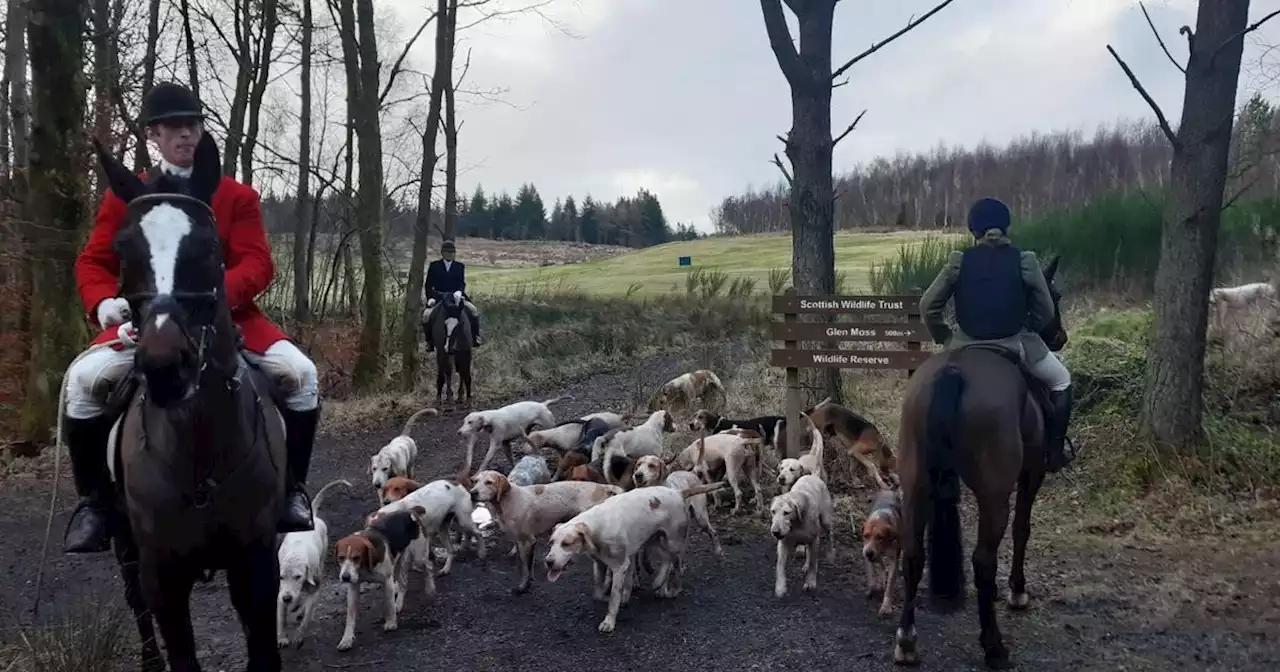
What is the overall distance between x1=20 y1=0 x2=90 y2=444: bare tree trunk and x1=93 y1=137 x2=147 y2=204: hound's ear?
28.2 ft

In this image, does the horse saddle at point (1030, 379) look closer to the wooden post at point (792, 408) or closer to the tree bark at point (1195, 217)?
the tree bark at point (1195, 217)

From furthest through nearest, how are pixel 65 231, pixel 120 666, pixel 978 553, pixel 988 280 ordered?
pixel 65 231 → pixel 988 280 → pixel 978 553 → pixel 120 666

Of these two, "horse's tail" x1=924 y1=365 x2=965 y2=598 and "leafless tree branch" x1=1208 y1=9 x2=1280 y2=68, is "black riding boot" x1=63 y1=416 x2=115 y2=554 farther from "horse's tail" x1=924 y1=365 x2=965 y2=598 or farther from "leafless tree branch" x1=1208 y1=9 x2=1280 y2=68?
"leafless tree branch" x1=1208 y1=9 x2=1280 y2=68

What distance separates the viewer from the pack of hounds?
21.2 ft

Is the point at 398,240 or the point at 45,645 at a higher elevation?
the point at 398,240

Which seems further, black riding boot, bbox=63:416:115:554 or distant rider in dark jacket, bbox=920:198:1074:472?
distant rider in dark jacket, bbox=920:198:1074:472

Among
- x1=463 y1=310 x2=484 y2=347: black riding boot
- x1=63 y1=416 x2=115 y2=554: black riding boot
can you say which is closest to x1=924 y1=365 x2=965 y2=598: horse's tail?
x1=63 y1=416 x2=115 y2=554: black riding boot

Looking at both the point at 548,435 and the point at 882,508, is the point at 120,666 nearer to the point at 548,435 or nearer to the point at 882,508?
the point at 882,508

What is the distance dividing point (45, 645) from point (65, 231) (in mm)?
7845

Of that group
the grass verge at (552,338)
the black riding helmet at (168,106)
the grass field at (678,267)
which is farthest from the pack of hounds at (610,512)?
the grass field at (678,267)

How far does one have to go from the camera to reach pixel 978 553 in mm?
5570

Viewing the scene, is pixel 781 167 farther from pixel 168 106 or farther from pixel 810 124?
pixel 168 106

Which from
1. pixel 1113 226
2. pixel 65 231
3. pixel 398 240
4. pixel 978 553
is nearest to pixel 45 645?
Answer: pixel 978 553

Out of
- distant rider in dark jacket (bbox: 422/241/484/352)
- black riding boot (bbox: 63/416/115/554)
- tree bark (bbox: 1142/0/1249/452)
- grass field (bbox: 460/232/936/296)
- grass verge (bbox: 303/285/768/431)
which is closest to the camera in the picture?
black riding boot (bbox: 63/416/115/554)
